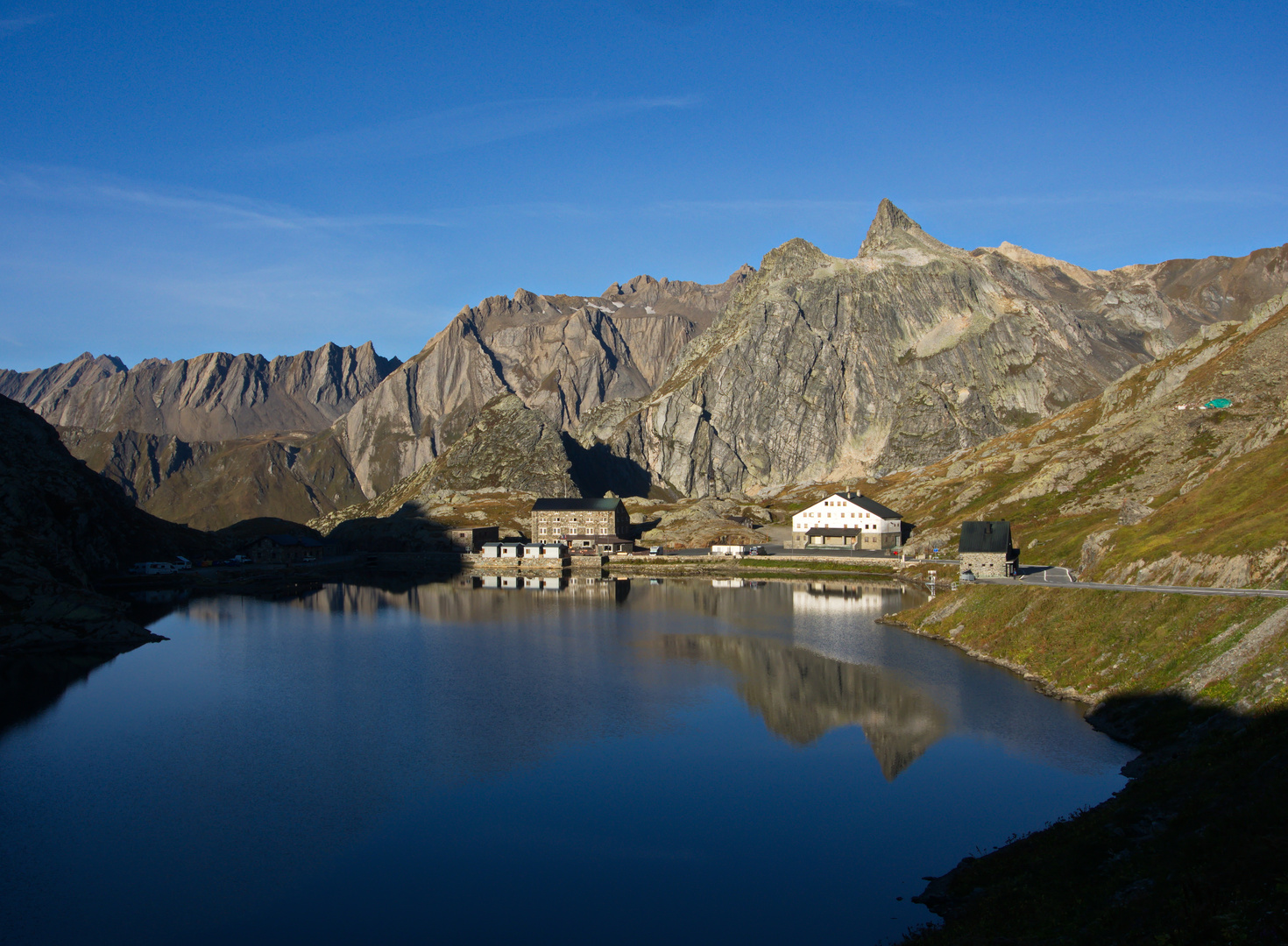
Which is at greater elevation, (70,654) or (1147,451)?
(1147,451)

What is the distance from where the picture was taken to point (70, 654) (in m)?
79.2

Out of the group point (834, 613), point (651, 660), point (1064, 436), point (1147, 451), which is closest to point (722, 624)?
point (834, 613)

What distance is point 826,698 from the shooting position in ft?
194

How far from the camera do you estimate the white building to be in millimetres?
148625

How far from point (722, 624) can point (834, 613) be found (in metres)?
13.3

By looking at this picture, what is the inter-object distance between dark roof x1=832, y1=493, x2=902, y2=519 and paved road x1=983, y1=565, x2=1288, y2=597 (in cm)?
5145

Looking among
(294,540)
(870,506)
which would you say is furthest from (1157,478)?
(294,540)

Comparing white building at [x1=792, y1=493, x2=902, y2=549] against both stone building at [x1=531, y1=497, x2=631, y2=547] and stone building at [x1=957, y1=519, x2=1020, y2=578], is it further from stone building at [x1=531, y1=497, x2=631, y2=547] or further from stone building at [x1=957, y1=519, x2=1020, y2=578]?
stone building at [x1=957, y1=519, x2=1020, y2=578]

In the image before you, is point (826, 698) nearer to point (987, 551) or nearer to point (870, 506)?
point (987, 551)

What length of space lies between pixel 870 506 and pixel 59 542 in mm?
117682

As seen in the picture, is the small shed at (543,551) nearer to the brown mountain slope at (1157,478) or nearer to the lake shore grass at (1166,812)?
the brown mountain slope at (1157,478)

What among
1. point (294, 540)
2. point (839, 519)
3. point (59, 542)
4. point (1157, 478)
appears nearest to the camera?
point (59, 542)

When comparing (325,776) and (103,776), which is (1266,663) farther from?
(103,776)

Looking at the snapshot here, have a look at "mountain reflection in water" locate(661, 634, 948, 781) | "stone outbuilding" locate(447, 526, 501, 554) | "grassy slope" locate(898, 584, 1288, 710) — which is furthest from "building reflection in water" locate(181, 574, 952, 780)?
"stone outbuilding" locate(447, 526, 501, 554)
